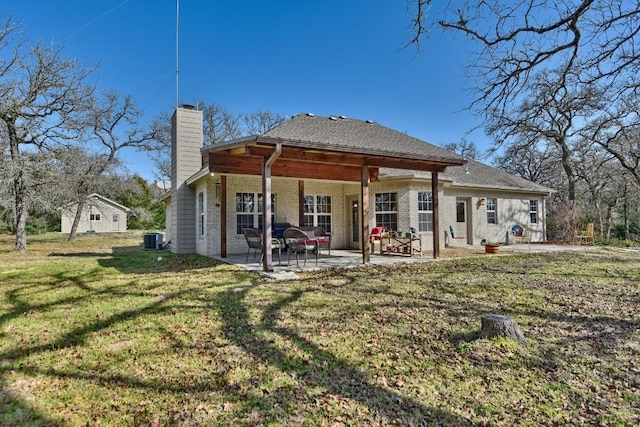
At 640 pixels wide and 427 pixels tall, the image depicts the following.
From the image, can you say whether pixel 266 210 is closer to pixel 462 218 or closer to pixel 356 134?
pixel 356 134

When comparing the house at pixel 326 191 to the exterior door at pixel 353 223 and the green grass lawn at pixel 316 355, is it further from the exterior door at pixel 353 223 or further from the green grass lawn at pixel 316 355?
the green grass lawn at pixel 316 355

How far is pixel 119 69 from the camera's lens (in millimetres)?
16781

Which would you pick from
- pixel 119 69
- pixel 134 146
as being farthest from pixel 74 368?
pixel 134 146

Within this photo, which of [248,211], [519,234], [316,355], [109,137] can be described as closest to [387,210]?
[248,211]

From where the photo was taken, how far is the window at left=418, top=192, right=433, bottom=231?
12866mm

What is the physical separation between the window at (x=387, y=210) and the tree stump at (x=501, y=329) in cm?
887

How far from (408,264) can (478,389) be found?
6262 millimetres

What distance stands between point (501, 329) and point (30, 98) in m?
18.2

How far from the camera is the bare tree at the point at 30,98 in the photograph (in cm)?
1351

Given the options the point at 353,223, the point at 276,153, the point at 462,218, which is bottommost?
the point at 353,223

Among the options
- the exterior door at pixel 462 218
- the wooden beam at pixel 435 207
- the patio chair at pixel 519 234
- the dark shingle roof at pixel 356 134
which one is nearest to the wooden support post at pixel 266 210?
the dark shingle roof at pixel 356 134

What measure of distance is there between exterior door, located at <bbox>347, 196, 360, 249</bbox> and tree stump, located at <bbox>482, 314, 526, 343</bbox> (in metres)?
9.43

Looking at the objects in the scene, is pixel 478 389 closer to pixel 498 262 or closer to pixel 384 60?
pixel 498 262

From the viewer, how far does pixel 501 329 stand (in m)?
3.63
